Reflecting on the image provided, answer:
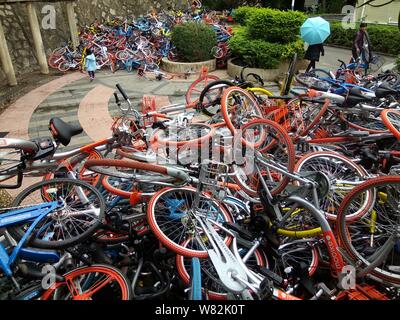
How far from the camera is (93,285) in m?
2.80

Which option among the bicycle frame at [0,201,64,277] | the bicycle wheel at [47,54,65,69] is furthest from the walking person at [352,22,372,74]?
the bicycle wheel at [47,54,65,69]

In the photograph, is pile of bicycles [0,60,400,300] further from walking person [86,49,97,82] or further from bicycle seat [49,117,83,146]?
walking person [86,49,97,82]

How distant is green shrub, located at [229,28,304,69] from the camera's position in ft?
36.8

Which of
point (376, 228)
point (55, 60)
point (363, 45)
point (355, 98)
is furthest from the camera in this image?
point (55, 60)

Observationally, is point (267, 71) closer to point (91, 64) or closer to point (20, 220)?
point (91, 64)

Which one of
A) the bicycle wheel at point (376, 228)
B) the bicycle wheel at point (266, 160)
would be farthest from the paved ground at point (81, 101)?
the bicycle wheel at point (376, 228)

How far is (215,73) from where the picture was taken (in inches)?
504

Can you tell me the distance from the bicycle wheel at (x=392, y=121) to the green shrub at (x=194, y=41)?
9.52m

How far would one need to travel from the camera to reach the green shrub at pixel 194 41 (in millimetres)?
12531

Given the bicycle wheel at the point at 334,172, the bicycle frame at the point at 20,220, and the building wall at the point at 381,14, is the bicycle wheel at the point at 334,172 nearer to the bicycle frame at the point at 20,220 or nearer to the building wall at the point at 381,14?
the bicycle frame at the point at 20,220

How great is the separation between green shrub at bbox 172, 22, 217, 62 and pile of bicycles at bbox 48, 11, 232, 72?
47cm

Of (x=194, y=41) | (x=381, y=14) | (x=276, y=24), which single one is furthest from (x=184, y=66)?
(x=381, y=14)

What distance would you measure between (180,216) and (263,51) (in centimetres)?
949

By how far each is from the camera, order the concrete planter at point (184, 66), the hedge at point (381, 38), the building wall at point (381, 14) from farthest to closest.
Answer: the building wall at point (381, 14)
the hedge at point (381, 38)
the concrete planter at point (184, 66)
